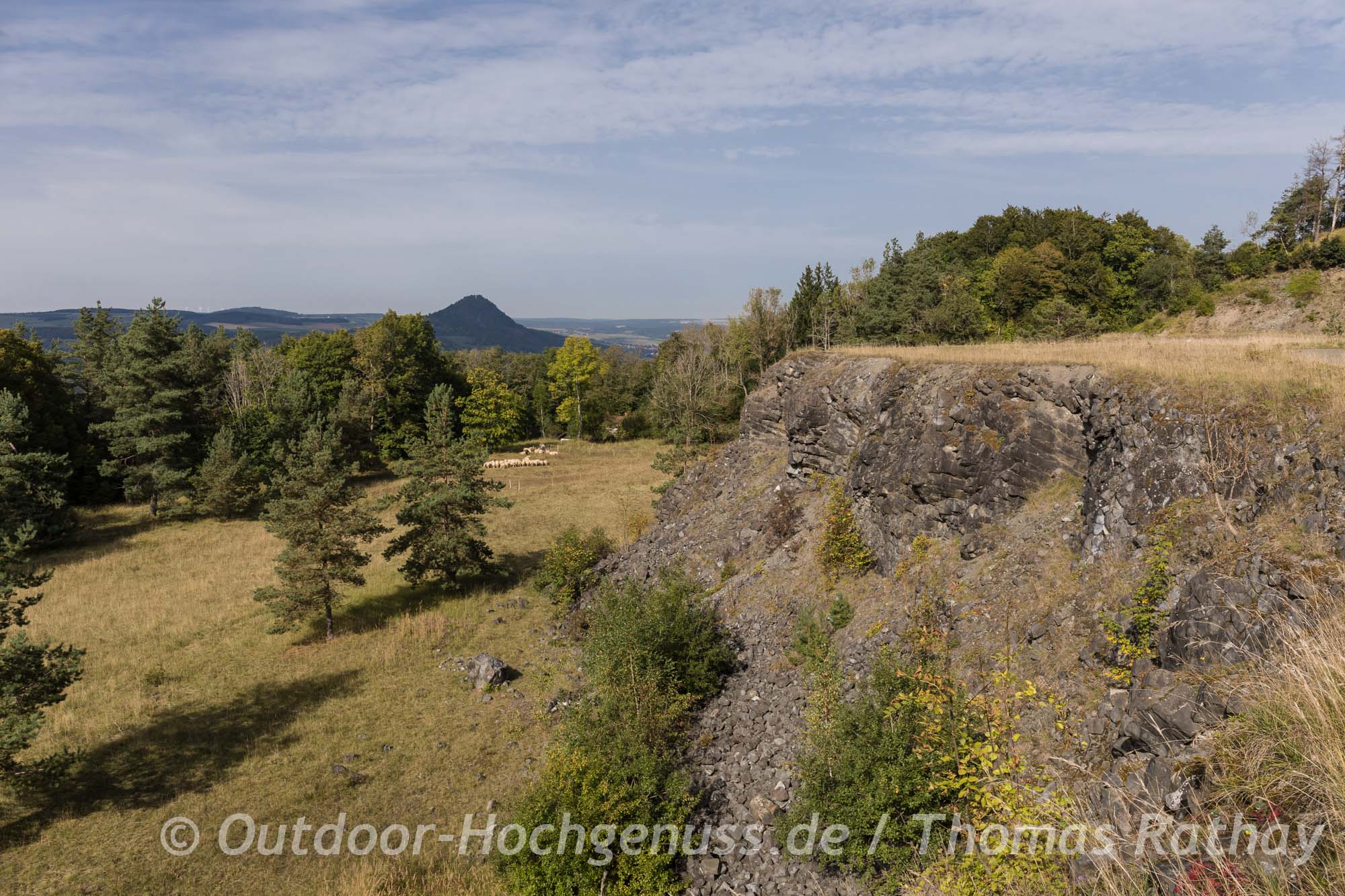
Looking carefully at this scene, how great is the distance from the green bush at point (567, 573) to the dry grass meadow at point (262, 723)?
121 centimetres

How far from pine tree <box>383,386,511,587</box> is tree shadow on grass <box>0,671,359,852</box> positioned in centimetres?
677

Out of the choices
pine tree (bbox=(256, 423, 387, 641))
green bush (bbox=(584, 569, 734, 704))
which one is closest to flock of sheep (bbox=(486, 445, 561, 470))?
pine tree (bbox=(256, 423, 387, 641))

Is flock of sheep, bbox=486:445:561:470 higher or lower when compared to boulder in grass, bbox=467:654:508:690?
higher

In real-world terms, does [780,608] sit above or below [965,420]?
below

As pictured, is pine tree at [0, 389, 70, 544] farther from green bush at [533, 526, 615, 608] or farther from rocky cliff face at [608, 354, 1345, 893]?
rocky cliff face at [608, 354, 1345, 893]

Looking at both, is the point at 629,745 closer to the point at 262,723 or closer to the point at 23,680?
the point at 262,723

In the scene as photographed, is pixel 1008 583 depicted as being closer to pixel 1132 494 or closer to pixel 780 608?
pixel 1132 494

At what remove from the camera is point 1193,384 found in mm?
12414

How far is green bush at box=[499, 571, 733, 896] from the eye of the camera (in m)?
11.0

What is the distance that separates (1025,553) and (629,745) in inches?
386

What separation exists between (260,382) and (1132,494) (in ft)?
224

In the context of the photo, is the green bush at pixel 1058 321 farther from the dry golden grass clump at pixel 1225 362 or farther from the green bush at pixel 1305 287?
the dry golden grass clump at pixel 1225 362

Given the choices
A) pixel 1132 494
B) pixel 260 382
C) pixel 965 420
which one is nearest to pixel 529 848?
pixel 1132 494

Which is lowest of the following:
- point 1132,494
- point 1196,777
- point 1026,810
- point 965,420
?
point 1026,810
